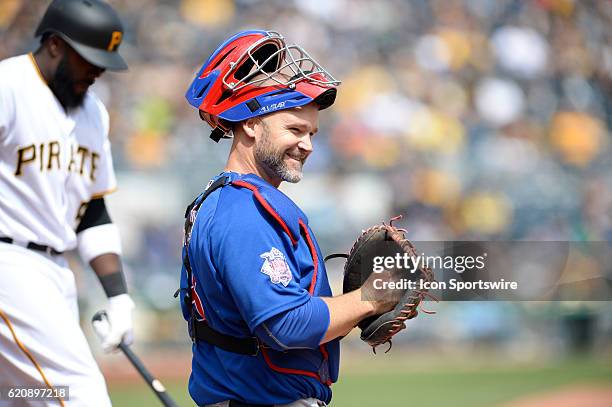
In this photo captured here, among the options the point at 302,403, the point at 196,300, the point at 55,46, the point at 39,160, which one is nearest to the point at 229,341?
the point at 196,300

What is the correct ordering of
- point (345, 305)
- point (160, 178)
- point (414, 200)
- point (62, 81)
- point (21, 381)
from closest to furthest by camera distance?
point (345, 305) < point (21, 381) < point (62, 81) < point (160, 178) < point (414, 200)

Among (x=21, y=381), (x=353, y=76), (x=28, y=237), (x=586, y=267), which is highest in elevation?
(x=353, y=76)

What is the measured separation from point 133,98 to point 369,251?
28.8 ft

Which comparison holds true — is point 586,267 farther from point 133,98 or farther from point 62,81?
point 62,81

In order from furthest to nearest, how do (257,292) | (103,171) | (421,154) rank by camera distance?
(421,154), (103,171), (257,292)

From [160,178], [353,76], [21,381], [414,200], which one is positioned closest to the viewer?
[21,381]

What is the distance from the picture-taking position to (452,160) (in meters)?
11.2

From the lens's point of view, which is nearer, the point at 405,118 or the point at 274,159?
the point at 274,159

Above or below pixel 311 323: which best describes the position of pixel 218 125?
above

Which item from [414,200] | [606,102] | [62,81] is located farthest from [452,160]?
[62,81]

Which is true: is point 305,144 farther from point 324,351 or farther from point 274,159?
point 324,351

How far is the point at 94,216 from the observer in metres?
3.75

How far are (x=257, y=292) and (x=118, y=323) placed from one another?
1.55m

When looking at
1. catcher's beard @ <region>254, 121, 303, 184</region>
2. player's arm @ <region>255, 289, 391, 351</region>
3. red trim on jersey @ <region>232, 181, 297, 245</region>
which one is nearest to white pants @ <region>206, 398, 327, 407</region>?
player's arm @ <region>255, 289, 391, 351</region>
